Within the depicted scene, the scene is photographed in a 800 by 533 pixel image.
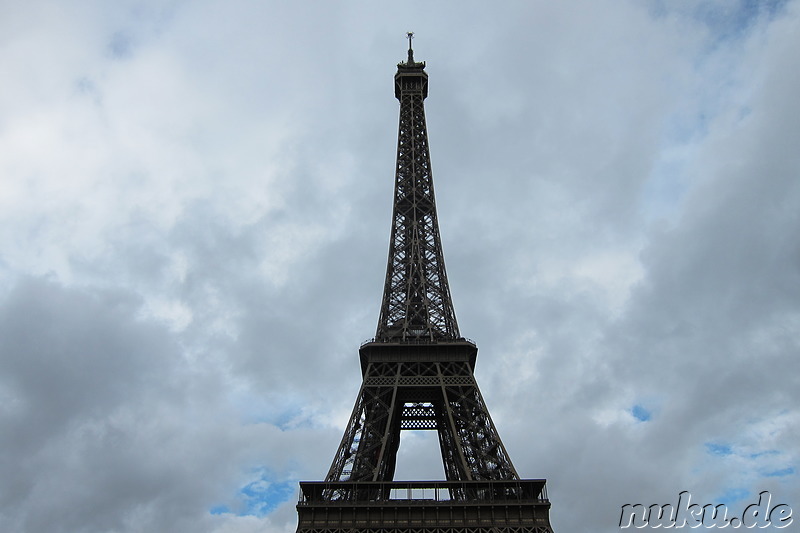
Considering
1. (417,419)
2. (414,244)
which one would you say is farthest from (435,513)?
(414,244)

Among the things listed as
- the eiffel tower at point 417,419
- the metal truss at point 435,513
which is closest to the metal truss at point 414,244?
the eiffel tower at point 417,419

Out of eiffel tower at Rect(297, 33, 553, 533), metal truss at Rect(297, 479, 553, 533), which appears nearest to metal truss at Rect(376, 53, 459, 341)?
eiffel tower at Rect(297, 33, 553, 533)

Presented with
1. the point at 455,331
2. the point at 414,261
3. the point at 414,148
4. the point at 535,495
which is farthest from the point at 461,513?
the point at 414,148

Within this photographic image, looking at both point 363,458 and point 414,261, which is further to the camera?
point 414,261

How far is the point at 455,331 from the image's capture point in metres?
75.6

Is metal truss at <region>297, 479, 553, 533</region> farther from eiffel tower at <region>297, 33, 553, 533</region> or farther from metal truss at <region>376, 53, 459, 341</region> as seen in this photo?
metal truss at <region>376, 53, 459, 341</region>

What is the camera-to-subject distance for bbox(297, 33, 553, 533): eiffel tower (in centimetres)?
5884

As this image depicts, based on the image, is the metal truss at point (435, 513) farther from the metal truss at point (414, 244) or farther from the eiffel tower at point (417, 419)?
the metal truss at point (414, 244)

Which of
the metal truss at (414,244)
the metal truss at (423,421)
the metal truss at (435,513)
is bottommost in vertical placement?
the metal truss at (435,513)

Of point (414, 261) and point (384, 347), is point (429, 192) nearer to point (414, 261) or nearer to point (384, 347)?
point (414, 261)

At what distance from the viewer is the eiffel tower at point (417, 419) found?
58.8m

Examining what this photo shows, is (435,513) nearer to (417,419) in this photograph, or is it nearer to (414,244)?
(417,419)

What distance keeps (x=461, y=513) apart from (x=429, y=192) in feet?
136

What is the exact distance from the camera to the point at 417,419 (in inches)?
2987
